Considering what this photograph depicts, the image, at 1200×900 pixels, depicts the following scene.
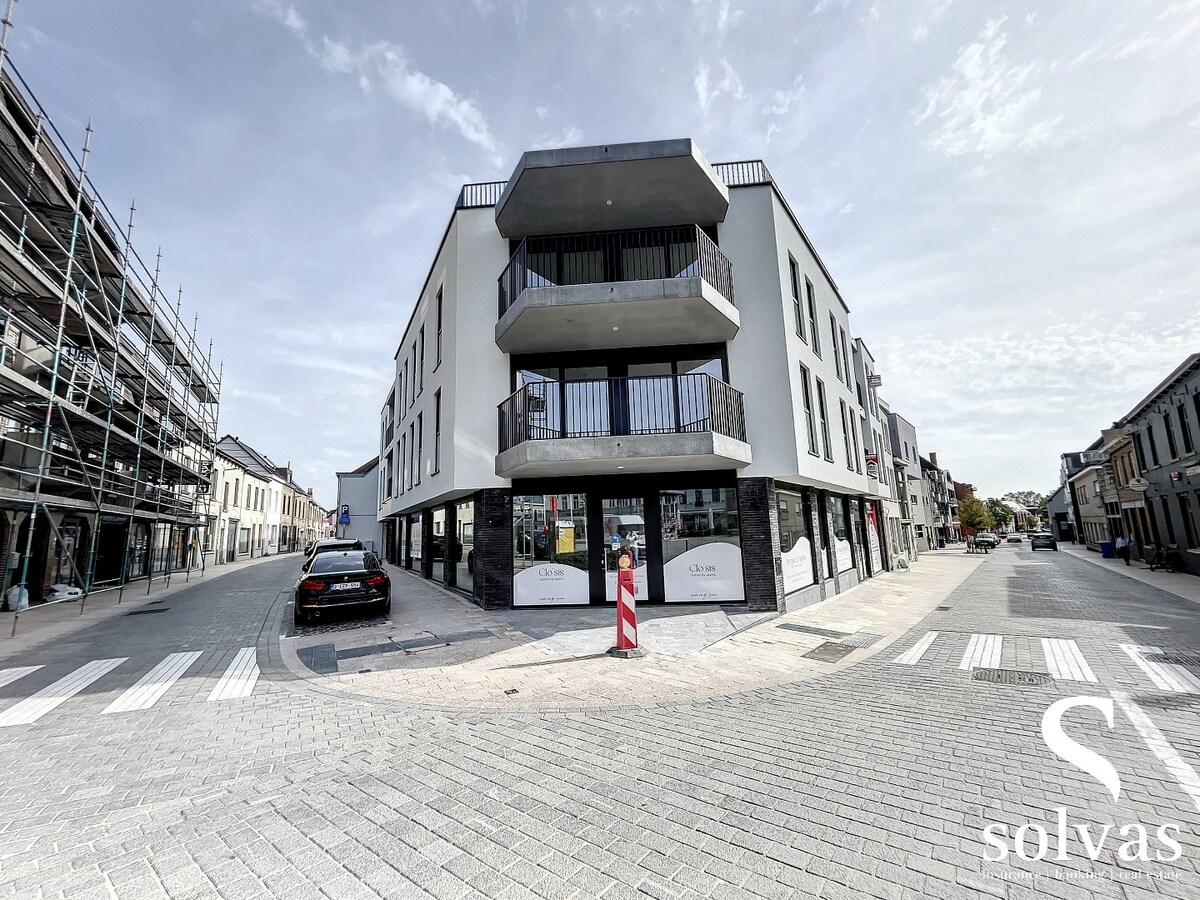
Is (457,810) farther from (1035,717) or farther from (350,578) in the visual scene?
(350,578)

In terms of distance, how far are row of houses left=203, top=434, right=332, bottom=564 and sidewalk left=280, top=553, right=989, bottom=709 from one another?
2438 centimetres

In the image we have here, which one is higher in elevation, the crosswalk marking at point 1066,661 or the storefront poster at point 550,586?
the storefront poster at point 550,586

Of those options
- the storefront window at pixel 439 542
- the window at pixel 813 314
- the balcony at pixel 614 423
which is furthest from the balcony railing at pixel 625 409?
the storefront window at pixel 439 542

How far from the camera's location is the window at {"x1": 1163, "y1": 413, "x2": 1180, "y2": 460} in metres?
18.5

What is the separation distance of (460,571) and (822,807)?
12.0m

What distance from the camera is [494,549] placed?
1165cm

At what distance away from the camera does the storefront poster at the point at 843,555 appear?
638 inches

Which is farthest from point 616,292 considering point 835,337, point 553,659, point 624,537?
point 835,337

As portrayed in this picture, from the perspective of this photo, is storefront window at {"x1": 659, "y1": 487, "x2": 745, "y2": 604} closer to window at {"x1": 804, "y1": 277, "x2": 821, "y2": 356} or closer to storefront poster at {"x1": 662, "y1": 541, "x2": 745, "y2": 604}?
storefront poster at {"x1": 662, "y1": 541, "x2": 745, "y2": 604}

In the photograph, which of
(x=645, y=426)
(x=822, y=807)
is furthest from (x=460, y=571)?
(x=822, y=807)

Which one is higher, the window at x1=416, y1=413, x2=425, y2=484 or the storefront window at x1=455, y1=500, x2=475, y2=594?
the window at x1=416, y1=413, x2=425, y2=484

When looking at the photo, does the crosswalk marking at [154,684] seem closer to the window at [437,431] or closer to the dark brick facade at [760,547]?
the window at [437,431]

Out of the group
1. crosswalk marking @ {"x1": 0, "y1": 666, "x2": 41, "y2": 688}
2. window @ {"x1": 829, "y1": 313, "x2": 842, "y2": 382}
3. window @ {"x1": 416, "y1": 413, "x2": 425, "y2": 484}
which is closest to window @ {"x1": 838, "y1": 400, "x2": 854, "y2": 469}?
window @ {"x1": 829, "y1": 313, "x2": 842, "y2": 382}

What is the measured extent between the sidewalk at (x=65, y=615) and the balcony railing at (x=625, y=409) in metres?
9.17
